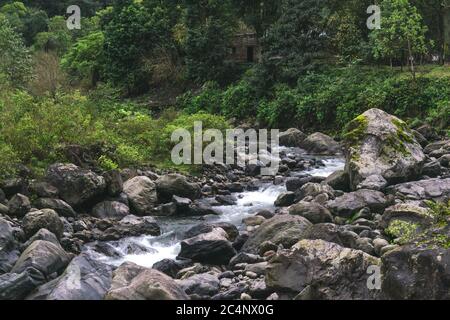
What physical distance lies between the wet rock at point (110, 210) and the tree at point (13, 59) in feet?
61.8

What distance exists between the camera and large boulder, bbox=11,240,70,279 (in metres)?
10.8

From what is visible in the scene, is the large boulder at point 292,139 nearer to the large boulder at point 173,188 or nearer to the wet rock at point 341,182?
the wet rock at point 341,182

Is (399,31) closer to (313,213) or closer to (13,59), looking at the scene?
(313,213)

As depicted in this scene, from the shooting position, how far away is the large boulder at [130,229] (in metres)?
14.4

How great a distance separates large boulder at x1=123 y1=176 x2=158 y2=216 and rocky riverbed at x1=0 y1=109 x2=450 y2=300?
6 cm

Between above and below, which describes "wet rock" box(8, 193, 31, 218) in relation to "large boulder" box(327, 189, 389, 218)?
above

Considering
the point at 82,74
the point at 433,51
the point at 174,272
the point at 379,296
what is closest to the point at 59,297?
the point at 174,272

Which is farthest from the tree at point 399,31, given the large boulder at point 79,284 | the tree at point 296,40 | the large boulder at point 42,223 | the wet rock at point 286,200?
the large boulder at point 79,284

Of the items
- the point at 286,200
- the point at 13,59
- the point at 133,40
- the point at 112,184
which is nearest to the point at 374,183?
the point at 286,200

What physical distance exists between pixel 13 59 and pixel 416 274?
31.3 meters

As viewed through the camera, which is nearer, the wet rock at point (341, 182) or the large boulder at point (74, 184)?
the large boulder at point (74, 184)

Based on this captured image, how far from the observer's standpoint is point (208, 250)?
12.6m

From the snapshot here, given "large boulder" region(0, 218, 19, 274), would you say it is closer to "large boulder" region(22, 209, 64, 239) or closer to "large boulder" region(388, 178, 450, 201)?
"large boulder" region(22, 209, 64, 239)

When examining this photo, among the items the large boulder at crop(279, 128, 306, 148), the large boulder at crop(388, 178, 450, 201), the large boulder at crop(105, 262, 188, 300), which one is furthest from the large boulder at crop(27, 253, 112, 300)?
→ the large boulder at crop(279, 128, 306, 148)
